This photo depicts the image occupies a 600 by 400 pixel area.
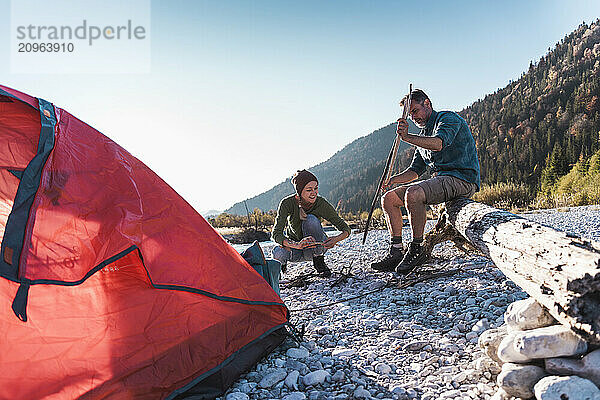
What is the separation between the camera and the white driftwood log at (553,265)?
1.65 metres

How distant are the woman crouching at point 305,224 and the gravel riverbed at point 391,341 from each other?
20.8 inches

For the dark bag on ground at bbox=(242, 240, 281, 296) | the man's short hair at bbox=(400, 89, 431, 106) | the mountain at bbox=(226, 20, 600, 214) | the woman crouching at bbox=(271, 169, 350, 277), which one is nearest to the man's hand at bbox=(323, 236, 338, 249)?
the woman crouching at bbox=(271, 169, 350, 277)

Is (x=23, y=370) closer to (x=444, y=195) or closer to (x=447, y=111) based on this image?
(x=444, y=195)

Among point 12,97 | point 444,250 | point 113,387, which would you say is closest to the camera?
point 113,387

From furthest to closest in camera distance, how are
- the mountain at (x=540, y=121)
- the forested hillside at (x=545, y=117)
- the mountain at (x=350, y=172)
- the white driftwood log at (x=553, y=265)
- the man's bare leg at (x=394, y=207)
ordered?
the mountain at (x=350, y=172)
the mountain at (x=540, y=121)
the forested hillside at (x=545, y=117)
the man's bare leg at (x=394, y=207)
the white driftwood log at (x=553, y=265)

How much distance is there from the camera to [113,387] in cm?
205

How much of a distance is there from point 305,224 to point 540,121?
133 ft

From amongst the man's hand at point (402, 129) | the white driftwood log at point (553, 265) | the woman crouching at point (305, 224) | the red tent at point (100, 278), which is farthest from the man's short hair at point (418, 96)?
the red tent at point (100, 278)

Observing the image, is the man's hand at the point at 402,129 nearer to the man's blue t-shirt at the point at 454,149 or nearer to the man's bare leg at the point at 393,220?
the man's blue t-shirt at the point at 454,149

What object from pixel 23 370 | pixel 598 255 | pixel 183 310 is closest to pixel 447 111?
pixel 598 255

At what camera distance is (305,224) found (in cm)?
512

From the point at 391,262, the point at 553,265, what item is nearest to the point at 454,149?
the point at 391,262

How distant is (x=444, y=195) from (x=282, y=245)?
2193 mm

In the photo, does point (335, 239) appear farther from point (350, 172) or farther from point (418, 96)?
point (350, 172)
